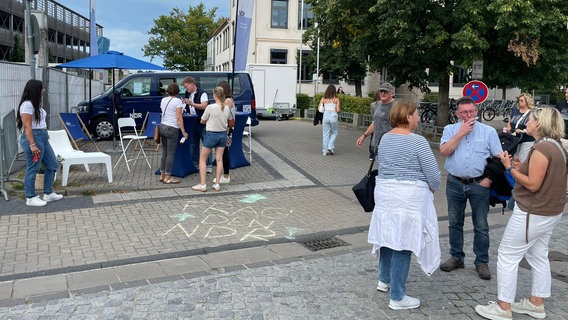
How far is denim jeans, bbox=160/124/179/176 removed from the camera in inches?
349

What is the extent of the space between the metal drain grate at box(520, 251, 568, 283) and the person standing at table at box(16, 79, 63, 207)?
635 cm

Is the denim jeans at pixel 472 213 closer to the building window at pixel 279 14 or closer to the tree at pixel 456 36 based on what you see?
the tree at pixel 456 36

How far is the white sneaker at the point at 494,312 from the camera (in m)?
4.03

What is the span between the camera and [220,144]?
8609mm

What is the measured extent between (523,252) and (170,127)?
6231mm

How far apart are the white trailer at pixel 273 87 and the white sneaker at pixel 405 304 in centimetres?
2206

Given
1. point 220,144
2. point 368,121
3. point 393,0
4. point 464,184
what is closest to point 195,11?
point 368,121

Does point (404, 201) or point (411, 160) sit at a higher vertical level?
point (411, 160)

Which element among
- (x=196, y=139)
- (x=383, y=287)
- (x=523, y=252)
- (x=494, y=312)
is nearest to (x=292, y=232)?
(x=383, y=287)

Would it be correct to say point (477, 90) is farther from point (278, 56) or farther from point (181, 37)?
point (181, 37)

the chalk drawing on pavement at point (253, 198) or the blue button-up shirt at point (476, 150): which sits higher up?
the blue button-up shirt at point (476, 150)

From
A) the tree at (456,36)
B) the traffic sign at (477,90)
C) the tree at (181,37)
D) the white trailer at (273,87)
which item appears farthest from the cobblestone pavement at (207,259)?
the tree at (181,37)

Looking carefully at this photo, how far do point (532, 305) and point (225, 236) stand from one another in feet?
11.2

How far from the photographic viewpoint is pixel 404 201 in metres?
4.05
